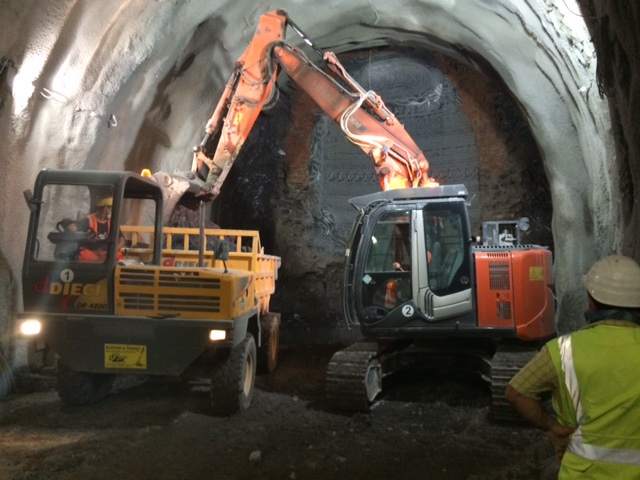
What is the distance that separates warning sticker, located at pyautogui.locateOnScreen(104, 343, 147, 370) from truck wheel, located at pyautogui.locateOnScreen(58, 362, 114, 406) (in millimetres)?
754

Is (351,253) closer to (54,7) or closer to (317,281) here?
(54,7)

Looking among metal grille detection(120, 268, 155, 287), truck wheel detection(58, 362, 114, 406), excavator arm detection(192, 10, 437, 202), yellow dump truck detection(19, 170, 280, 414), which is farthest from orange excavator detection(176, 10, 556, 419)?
truck wheel detection(58, 362, 114, 406)

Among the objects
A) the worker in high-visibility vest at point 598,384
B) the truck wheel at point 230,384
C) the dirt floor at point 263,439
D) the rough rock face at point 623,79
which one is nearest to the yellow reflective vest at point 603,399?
the worker in high-visibility vest at point 598,384

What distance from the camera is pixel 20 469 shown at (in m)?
3.80

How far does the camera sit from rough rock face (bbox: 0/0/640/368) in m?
6.34

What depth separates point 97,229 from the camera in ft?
16.6

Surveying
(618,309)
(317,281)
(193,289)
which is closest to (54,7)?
(193,289)

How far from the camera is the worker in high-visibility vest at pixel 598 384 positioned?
1876 mm

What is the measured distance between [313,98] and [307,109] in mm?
5543

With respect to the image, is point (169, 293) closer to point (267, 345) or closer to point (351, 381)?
point (351, 381)

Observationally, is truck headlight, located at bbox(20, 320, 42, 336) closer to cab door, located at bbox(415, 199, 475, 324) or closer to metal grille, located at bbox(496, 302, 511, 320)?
cab door, located at bbox(415, 199, 475, 324)

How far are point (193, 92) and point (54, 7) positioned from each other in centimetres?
339

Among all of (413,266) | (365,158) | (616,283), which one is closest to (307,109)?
(365,158)

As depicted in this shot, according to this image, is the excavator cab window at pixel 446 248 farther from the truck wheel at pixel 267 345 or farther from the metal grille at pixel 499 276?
the truck wheel at pixel 267 345
